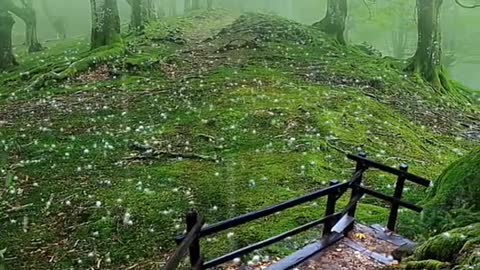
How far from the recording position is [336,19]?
22.8 m

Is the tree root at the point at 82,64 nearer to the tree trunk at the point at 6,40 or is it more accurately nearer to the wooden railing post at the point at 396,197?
the tree trunk at the point at 6,40

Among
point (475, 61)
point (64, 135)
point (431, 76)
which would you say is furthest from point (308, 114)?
point (475, 61)

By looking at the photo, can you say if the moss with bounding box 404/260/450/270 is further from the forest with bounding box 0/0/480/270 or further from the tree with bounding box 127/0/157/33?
the tree with bounding box 127/0/157/33

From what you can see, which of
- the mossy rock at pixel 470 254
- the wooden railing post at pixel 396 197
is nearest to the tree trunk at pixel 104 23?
the wooden railing post at pixel 396 197

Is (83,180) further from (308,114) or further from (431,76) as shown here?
(431,76)

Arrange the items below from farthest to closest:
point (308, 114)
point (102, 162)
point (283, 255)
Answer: point (308, 114)
point (102, 162)
point (283, 255)

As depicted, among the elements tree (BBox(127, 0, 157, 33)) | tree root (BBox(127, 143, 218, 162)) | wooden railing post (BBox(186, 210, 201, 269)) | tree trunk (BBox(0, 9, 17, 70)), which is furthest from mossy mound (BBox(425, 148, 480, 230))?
tree (BBox(127, 0, 157, 33))

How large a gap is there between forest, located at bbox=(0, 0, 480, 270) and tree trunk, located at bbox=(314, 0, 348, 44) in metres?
2.23

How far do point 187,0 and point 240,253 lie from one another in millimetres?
42588

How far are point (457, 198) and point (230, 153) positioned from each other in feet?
15.5

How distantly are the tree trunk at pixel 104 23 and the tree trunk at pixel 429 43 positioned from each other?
985 centimetres

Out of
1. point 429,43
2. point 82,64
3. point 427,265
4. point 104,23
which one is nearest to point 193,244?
point 427,265

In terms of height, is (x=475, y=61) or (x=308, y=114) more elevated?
(x=308, y=114)

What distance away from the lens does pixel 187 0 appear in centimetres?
4553
